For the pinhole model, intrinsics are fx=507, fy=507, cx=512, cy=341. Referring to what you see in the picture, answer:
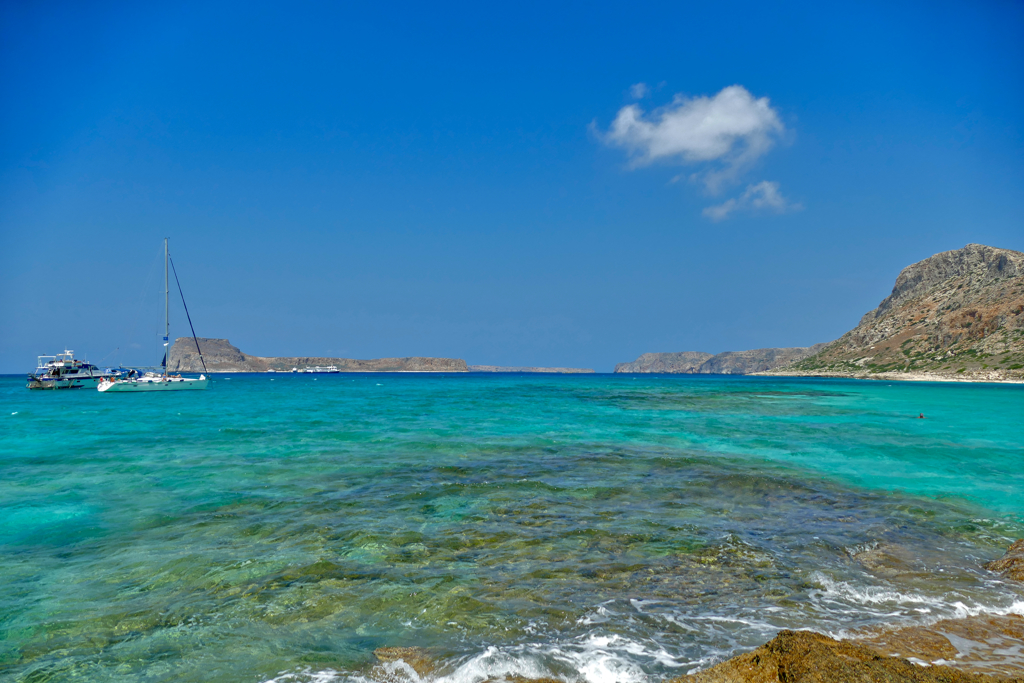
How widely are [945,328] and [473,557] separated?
5498 inches

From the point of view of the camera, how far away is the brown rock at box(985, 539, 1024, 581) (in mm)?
6863

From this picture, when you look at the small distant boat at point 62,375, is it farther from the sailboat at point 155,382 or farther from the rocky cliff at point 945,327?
the rocky cliff at point 945,327

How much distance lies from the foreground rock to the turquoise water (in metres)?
0.76

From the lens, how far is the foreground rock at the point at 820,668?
378 cm

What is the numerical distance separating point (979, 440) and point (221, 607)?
2993cm

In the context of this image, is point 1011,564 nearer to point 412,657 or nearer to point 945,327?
point 412,657

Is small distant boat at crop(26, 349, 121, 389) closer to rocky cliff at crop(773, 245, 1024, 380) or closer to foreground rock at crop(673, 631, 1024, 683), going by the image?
foreground rock at crop(673, 631, 1024, 683)

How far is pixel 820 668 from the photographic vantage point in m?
3.87

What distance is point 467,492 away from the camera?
39.2ft

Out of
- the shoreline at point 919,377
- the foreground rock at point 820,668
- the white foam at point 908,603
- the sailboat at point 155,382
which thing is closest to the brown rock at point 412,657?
the foreground rock at point 820,668

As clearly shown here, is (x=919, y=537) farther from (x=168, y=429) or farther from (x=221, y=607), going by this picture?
(x=168, y=429)

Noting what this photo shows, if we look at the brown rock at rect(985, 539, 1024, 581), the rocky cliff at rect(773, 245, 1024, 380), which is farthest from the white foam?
the rocky cliff at rect(773, 245, 1024, 380)

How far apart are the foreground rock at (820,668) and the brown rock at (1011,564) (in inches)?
159

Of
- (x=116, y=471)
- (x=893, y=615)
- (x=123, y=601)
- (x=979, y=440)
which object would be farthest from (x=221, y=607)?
(x=979, y=440)
